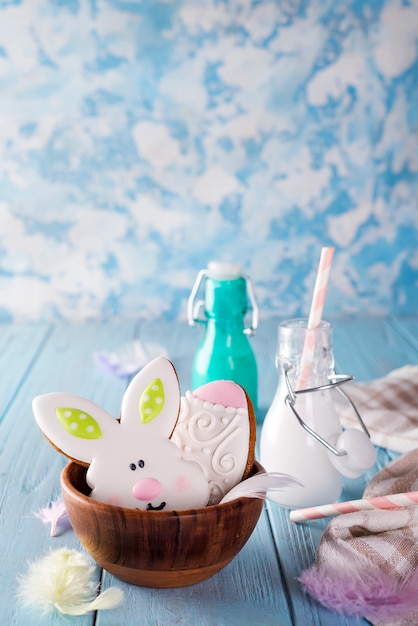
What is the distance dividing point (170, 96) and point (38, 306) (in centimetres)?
67

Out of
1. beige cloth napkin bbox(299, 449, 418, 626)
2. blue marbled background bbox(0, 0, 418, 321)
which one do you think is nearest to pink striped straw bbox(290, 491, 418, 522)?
beige cloth napkin bbox(299, 449, 418, 626)

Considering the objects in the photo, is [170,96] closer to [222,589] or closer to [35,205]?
[35,205]

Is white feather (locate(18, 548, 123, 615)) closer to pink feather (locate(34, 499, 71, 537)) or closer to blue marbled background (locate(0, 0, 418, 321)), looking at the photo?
pink feather (locate(34, 499, 71, 537))

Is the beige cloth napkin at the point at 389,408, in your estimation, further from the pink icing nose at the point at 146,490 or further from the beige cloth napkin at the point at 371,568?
the pink icing nose at the point at 146,490

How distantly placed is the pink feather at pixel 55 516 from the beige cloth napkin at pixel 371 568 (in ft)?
0.98

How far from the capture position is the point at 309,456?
3.10ft

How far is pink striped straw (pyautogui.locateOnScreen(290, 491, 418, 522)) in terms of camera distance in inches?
31.6

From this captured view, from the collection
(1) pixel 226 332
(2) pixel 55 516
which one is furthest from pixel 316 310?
(2) pixel 55 516

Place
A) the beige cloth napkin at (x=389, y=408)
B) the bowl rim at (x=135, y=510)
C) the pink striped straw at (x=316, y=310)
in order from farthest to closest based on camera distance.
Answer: the beige cloth napkin at (x=389, y=408), the pink striped straw at (x=316, y=310), the bowl rim at (x=135, y=510)

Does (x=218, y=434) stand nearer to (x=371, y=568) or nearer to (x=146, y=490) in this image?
(x=146, y=490)

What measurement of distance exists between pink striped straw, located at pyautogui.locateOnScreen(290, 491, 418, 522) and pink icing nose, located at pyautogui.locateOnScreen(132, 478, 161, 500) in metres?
0.23

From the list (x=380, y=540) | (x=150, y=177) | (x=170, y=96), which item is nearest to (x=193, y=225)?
(x=150, y=177)

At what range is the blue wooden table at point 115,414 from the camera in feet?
2.39

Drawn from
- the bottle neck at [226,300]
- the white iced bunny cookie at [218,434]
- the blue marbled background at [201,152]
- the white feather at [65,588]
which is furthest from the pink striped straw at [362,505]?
the blue marbled background at [201,152]
